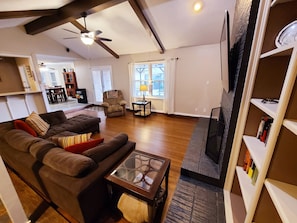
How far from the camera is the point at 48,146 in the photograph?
1418 mm

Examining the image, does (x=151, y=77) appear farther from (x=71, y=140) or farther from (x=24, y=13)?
(x=71, y=140)

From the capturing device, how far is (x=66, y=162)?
3.78ft

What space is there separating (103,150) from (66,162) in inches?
13.9

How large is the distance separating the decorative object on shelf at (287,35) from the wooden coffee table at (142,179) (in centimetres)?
139

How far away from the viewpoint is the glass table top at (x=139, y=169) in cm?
122

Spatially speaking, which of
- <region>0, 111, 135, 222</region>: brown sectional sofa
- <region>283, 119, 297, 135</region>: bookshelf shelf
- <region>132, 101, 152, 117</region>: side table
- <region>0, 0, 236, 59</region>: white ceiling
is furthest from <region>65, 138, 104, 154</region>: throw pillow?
<region>132, 101, 152, 117</region>: side table

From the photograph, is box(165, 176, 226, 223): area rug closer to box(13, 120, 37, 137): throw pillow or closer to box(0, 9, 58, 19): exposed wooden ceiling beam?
box(13, 120, 37, 137): throw pillow

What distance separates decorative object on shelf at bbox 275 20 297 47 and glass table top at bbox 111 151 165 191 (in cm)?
143

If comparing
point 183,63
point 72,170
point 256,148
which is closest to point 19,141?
point 72,170

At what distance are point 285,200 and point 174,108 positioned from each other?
416cm

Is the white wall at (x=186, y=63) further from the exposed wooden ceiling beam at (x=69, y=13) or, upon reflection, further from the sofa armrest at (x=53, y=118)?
the sofa armrest at (x=53, y=118)

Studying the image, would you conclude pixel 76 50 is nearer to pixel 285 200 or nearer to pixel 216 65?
pixel 216 65

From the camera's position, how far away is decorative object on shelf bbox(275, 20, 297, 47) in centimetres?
82

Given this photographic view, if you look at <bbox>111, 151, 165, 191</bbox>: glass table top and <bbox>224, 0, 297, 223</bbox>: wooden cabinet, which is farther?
<bbox>111, 151, 165, 191</bbox>: glass table top
